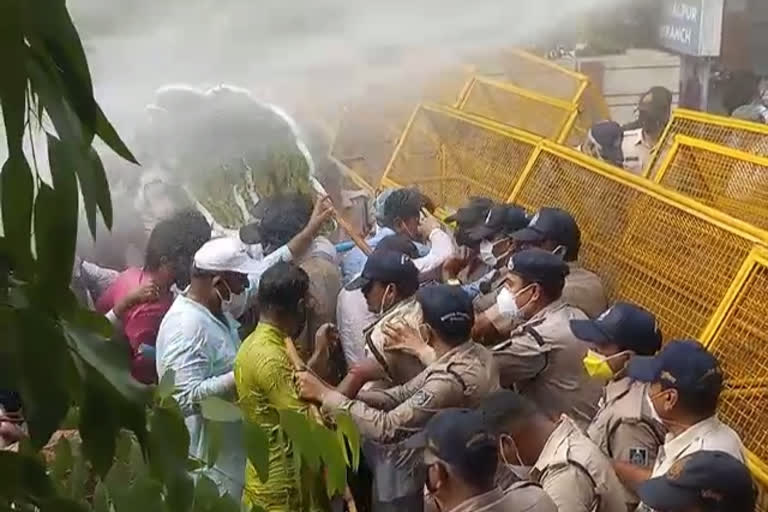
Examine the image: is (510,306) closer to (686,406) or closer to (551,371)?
(551,371)

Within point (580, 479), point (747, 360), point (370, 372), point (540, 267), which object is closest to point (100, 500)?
point (580, 479)

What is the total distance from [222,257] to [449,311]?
91 centimetres

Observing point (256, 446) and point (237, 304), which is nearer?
point (256, 446)

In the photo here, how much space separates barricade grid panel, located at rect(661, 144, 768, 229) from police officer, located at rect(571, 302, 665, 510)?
1335 millimetres

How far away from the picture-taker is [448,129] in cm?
698

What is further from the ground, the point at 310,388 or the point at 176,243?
the point at 176,243

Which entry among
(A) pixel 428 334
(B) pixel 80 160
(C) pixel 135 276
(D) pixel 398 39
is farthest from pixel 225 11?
(B) pixel 80 160

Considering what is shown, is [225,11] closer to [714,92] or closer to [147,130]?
[147,130]

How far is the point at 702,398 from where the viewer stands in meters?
3.06

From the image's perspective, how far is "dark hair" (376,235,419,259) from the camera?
4.58 m

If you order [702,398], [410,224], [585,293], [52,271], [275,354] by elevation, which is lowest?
[410,224]

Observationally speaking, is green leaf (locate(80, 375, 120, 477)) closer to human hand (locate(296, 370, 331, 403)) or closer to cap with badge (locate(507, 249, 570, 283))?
human hand (locate(296, 370, 331, 403))

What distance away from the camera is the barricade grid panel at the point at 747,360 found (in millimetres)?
3465

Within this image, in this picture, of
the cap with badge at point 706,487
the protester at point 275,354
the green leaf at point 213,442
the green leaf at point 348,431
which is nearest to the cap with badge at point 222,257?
the protester at point 275,354
